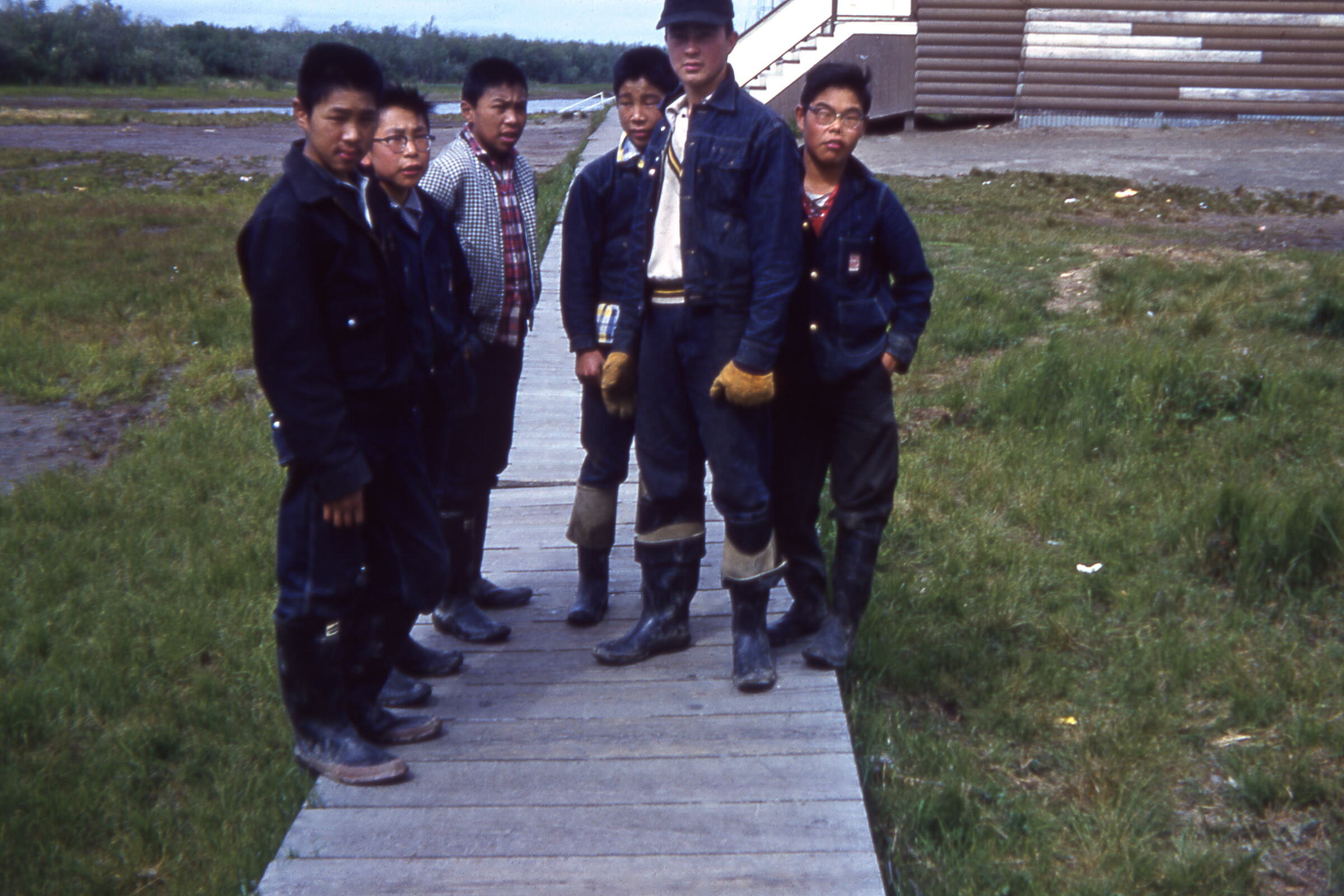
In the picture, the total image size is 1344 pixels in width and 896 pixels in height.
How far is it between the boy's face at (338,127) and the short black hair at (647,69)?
1.24 m

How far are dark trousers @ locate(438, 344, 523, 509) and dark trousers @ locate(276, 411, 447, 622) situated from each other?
81 centimetres

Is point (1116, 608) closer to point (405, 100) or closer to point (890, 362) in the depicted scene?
point (890, 362)

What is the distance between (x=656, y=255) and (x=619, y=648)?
1270mm

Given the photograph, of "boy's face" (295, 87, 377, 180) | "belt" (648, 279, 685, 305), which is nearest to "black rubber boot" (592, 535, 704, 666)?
"belt" (648, 279, 685, 305)

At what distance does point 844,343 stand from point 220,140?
31021 mm

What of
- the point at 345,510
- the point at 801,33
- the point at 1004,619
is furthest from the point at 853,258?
the point at 801,33

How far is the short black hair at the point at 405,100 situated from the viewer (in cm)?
375

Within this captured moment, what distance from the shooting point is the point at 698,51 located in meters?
3.58

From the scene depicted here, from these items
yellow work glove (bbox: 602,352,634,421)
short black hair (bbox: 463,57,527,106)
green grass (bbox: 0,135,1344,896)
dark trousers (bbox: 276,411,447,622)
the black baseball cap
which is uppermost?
the black baseball cap

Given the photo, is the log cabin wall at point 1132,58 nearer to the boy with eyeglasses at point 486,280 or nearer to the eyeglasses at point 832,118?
the boy with eyeglasses at point 486,280

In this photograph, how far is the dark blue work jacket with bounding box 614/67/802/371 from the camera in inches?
140

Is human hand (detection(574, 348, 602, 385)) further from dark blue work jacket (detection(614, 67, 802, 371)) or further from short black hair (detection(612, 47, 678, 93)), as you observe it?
short black hair (detection(612, 47, 678, 93))

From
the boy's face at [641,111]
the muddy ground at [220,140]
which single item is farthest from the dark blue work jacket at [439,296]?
the muddy ground at [220,140]

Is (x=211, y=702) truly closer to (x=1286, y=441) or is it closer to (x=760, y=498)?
(x=760, y=498)
